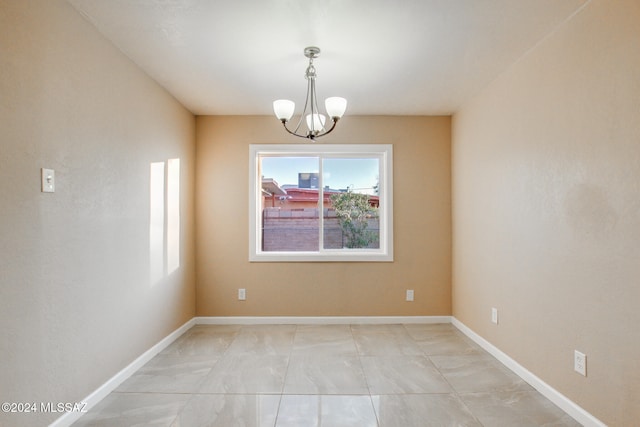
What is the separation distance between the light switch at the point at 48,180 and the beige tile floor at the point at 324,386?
1.34m

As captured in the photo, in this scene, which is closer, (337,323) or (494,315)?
(494,315)

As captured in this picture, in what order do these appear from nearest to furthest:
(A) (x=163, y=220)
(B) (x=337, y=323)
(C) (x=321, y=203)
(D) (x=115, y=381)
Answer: (D) (x=115, y=381), (A) (x=163, y=220), (B) (x=337, y=323), (C) (x=321, y=203)

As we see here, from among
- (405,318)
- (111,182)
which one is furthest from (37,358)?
(405,318)

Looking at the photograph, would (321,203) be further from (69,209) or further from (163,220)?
(69,209)

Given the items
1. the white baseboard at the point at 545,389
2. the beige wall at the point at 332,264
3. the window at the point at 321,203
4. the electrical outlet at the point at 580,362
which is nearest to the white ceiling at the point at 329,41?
the beige wall at the point at 332,264

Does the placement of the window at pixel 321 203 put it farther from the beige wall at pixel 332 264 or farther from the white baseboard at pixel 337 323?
the white baseboard at pixel 337 323

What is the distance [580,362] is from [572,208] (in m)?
0.89

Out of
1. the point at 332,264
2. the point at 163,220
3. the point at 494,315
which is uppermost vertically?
the point at 163,220

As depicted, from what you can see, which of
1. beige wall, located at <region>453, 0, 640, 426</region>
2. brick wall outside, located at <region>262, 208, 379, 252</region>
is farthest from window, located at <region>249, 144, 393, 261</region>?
beige wall, located at <region>453, 0, 640, 426</region>

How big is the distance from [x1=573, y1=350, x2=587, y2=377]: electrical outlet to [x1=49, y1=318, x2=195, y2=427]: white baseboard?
2920 millimetres

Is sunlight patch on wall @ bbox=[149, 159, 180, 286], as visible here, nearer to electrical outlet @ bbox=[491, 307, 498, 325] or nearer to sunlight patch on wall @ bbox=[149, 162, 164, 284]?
sunlight patch on wall @ bbox=[149, 162, 164, 284]

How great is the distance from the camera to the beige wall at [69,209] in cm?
167

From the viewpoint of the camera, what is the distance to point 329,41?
242 cm

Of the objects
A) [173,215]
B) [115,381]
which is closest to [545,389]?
[115,381]
